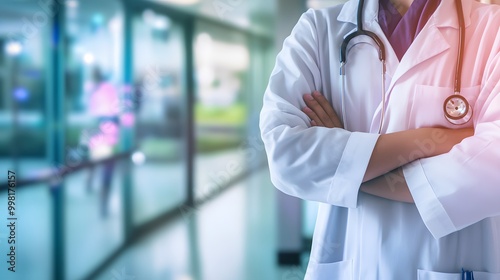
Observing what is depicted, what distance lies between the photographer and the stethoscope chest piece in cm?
88

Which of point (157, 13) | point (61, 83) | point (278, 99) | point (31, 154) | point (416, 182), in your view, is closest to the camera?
point (416, 182)

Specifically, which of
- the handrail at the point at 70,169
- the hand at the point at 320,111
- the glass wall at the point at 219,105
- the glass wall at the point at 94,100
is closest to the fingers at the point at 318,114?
the hand at the point at 320,111

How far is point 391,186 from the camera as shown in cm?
88

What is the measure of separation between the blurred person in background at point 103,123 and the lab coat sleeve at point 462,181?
18.8 feet

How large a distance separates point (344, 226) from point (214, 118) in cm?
660

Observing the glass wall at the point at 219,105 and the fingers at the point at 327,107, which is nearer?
the fingers at the point at 327,107

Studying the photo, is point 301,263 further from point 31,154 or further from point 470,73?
point 31,154

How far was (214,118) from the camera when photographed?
24.7 ft

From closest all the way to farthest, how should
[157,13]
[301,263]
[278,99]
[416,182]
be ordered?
[416,182] < [278,99] < [301,263] < [157,13]

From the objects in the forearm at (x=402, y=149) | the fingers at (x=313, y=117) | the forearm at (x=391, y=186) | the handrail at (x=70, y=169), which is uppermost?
the fingers at (x=313, y=117)

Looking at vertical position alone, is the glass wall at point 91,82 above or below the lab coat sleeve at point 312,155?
above

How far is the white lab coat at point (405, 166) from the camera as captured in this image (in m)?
0.84

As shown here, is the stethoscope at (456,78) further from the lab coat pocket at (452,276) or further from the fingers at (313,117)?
the lab coat pocket at (452,276)

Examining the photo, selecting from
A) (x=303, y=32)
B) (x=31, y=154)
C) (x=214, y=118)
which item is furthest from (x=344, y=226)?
(x=31, y=154)
